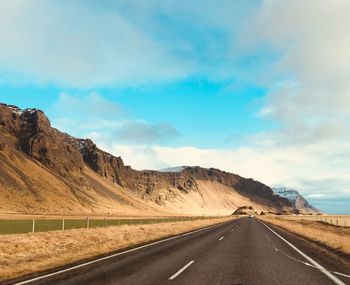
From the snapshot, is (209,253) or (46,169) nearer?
(209,253)

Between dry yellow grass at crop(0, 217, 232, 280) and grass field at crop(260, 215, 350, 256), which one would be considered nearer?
dry yellow grass at crop(0, 217, 232, 280)

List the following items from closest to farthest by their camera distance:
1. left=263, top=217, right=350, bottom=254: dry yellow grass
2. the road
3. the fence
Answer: the road → left=263, top=217, right=350, bottom=254: dry yellow grass → the fence

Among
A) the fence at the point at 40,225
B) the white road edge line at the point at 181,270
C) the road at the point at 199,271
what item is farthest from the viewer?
the fence at the point at 40,225

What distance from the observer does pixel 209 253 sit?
1861 cm

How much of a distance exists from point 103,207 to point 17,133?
45740mm

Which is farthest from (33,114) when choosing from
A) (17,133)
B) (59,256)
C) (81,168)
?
(59,256)

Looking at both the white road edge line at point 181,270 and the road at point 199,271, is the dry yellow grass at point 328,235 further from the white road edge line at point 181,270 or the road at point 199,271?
the white road edge line at point 181,270

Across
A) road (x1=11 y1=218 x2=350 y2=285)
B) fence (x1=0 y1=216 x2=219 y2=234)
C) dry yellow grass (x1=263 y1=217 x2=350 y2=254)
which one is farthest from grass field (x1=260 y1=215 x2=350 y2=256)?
fence (x1=0 y1=216 x2=219 y2=234)

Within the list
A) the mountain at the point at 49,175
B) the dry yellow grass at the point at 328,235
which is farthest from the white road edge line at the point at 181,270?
the mountain at the point at 49,175

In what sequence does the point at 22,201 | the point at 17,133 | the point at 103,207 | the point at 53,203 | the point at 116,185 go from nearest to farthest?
the point at 22,201 → the point at 53,203 → the point at 103,207 → the point at 17,133 → the point at 116,185

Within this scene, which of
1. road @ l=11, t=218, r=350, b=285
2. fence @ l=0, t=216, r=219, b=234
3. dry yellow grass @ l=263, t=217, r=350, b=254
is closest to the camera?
road @ l=11, t=218, r=350, b=285

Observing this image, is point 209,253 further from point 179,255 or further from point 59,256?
point 59,256

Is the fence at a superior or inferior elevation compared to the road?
superior

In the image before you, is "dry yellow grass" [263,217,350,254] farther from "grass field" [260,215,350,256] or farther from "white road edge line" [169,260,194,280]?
"white road edge line" [169,260,194,280]
